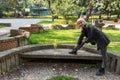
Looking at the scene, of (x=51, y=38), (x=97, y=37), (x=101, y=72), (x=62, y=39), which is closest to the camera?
(x=97, y=37)

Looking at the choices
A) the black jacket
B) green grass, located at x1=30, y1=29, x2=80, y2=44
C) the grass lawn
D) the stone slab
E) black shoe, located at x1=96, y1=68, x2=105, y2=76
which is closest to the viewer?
the black jacket

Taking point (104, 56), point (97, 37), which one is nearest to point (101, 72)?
point (104, 56)

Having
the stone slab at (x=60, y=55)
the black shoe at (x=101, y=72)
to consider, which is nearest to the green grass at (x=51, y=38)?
the stone slab at (x=60, y=55)

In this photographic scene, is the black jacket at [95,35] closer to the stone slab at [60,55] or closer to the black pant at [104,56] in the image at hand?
the black pant at [104,56]

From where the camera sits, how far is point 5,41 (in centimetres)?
632

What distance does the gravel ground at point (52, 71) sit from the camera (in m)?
4.57

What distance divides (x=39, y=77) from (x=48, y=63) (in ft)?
3.16

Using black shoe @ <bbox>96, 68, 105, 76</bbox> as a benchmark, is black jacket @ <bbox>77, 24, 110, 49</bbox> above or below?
above

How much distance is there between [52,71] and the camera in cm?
495

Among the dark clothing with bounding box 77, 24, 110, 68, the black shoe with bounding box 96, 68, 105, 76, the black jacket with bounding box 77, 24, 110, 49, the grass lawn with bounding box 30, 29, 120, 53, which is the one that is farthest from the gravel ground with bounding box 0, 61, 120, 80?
the grass lawn with bounding box 30, 29, 120, 53

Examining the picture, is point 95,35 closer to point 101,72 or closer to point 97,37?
point 97,37

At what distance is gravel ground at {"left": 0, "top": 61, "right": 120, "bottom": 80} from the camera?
457cm

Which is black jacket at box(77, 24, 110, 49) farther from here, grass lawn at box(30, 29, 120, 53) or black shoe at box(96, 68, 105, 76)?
grass lawn at box(30, 29, 120, 53)

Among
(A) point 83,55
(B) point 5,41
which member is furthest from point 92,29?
(B) point 5,41
